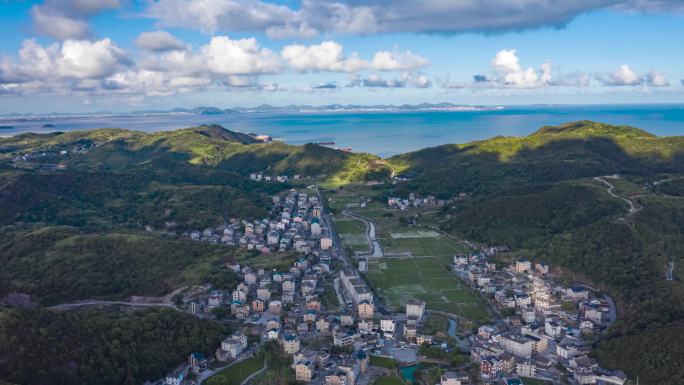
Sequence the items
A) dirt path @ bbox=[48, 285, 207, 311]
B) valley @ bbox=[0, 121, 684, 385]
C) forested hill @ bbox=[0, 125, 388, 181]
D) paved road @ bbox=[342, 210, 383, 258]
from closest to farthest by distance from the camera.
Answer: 1. valley @ bbox=[0, 121, 684, 385]
2. dirt path @ bbox=[48, 285, 207, 311]
3. paved road @ bbox=[342, 210, 383, 258]
4. forested hill @ bbox=[0, 125, 388, 181]

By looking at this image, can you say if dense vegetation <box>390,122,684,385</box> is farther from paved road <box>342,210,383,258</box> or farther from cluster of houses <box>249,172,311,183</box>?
cluster of houses <box>249,172,311,183</box>

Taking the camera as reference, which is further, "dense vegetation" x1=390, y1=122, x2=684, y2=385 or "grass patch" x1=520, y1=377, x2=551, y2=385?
"dense vegetation" x1=390, y1=122, x2=684, y2=385

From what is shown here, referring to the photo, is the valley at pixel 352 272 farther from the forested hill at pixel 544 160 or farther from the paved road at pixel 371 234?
the forested hill at pixel 544 160

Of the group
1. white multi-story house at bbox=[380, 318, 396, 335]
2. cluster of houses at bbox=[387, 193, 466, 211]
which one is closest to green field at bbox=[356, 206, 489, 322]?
white multi-story house at bbox=[380, 318, 396, 335]

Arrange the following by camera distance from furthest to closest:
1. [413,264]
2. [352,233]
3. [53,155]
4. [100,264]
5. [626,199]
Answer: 1. [53,155]
2. [352,233]
3. [626,199]
4. [413,264]
5. [100,264]

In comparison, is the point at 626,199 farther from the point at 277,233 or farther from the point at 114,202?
the point at 114,202

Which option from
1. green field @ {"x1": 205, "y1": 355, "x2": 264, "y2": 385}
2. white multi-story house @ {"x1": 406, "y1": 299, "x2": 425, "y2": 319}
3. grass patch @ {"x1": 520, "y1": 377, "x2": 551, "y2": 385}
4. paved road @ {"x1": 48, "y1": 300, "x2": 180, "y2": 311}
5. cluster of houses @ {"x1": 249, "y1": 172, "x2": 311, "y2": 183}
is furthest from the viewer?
cluster of houses @ {"x1": 249, "y1": 172, "x2": 311, "y2": 183}

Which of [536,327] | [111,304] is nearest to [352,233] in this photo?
[111,304]

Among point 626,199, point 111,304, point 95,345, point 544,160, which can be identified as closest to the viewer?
point 95,345
